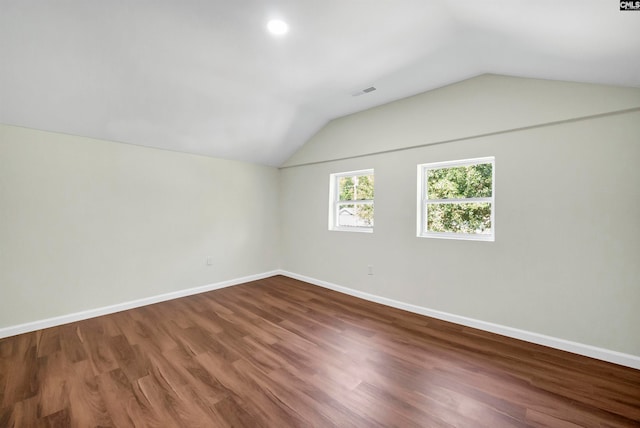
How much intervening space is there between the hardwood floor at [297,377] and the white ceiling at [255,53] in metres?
2.32

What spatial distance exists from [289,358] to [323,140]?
330 cm

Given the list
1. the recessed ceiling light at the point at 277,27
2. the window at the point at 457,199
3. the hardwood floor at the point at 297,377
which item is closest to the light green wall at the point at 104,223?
the hardwood floor at the point at 297,377

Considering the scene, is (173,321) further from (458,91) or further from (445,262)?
(458,91)

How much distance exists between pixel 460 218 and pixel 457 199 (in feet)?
0.77

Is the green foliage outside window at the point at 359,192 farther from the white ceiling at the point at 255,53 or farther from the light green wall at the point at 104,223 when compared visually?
the light green wall at the point at 104,223

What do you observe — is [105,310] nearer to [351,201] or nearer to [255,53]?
[255,53]

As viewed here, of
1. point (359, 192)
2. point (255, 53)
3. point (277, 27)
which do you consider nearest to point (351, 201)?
point (359, 192)

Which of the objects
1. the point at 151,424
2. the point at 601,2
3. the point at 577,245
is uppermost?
the point at 601,2

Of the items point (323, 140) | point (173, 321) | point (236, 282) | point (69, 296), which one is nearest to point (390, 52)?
point (323, 140)

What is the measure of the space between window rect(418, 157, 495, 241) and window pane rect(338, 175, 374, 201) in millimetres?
858

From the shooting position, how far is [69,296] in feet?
9.42

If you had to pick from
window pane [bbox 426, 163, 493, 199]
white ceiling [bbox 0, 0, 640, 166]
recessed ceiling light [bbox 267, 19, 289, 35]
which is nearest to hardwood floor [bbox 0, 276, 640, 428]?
window pane [bbox 426, 163, 493, 199]

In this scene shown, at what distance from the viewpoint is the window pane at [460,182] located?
285cm

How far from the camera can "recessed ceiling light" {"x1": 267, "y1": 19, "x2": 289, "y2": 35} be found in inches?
75.9
